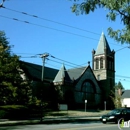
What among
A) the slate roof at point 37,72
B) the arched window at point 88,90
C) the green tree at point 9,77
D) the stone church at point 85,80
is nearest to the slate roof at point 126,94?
the stone church at point 85,80

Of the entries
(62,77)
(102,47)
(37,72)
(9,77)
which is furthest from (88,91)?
(9,77)

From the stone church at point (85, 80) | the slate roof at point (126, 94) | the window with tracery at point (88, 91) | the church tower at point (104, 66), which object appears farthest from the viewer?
the slate roof at point (126, 94)

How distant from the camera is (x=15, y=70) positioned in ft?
97.8

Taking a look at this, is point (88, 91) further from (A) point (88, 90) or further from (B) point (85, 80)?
(B) point (85, 80)

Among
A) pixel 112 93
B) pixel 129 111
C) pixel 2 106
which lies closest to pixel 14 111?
pixel 2 106

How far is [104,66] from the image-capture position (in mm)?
79188

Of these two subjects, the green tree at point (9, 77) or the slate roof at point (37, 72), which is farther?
the slate roof at point (37, 72)

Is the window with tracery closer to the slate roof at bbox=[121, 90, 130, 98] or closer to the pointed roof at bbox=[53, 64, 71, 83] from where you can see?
the pointed roof at bbox=[53, 64, 71, 83]

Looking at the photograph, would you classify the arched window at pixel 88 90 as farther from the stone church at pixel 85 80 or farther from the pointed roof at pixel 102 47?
the pointed roof at pixel 102 47

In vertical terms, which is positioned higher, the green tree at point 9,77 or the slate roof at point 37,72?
the slate roof at point 37,72

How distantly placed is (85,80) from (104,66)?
11534 millimetres

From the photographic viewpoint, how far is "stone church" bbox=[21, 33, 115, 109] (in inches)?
2486

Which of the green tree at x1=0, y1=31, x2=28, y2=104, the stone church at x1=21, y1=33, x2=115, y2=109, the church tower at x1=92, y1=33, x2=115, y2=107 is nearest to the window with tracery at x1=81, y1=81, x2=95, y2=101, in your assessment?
the stone church at x1=21, y1=33, x2=115, y2=109

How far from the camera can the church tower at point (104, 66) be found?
77.5m
